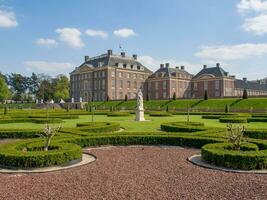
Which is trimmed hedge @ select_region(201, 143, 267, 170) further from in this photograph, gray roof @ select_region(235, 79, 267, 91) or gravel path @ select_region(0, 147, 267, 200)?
gray roof @ select_region(235, 79, 267, 91)

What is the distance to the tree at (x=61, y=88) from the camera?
8993 centimetres

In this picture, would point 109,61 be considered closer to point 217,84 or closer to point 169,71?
point 169,71

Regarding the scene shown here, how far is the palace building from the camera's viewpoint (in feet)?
249

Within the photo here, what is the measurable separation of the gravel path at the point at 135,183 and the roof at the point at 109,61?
2676 inches

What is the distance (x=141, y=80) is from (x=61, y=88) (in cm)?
2611

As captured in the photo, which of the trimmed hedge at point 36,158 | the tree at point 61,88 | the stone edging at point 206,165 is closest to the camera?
the stone edging at point 206,165

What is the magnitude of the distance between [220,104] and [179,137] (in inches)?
1428

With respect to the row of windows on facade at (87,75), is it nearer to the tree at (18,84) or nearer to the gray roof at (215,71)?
the gray roof at (215,71)

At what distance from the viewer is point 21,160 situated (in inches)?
359

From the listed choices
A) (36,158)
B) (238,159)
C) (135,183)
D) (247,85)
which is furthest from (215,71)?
(135,183)

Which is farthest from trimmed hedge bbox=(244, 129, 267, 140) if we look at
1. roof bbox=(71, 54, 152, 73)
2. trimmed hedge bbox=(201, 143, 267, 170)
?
roof bbox=(71, 54, 152, 73)

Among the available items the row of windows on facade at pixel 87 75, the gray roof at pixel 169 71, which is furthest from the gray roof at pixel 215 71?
the row of windows on facade at pixel 87 75

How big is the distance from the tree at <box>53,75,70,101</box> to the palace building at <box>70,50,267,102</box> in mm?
6874

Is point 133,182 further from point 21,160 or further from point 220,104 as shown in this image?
point 220,104
